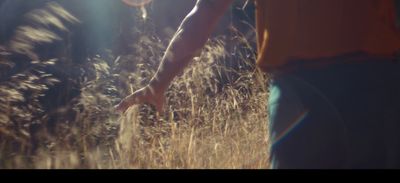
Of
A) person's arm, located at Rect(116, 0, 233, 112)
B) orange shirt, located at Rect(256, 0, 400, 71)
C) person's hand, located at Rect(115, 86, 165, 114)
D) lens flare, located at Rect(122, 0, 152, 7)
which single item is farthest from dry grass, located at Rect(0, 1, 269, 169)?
orange shirt, located at Rect(256, 0, 400, 71)

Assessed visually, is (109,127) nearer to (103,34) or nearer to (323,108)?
(323,108)

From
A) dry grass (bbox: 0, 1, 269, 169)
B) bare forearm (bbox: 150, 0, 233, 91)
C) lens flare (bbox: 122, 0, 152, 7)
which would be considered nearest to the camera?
bare forearm (bbox: 150, 0, 233, 91)

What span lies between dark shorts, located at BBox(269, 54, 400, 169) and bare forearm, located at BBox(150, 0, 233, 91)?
333mm

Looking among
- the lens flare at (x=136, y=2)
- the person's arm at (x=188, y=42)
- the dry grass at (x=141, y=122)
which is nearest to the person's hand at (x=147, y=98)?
the person's arm at (x=188, y=42)

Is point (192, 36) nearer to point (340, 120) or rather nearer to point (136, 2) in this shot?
point (340, 120)

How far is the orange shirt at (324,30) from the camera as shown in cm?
148

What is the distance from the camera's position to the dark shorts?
1453mm

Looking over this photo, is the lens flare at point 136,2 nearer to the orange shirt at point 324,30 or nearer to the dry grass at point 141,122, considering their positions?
the dry grass at point 141,122

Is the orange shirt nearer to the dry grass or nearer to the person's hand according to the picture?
the person's hand

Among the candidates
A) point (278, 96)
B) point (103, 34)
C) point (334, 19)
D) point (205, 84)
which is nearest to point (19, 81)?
point (205, 84)

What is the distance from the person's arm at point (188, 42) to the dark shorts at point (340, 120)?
0.33m

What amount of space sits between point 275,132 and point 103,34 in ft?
10.8

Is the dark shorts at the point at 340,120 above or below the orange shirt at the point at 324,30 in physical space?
below

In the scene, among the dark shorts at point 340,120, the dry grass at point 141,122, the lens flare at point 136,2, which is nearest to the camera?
the dark shorts at point 340,120
